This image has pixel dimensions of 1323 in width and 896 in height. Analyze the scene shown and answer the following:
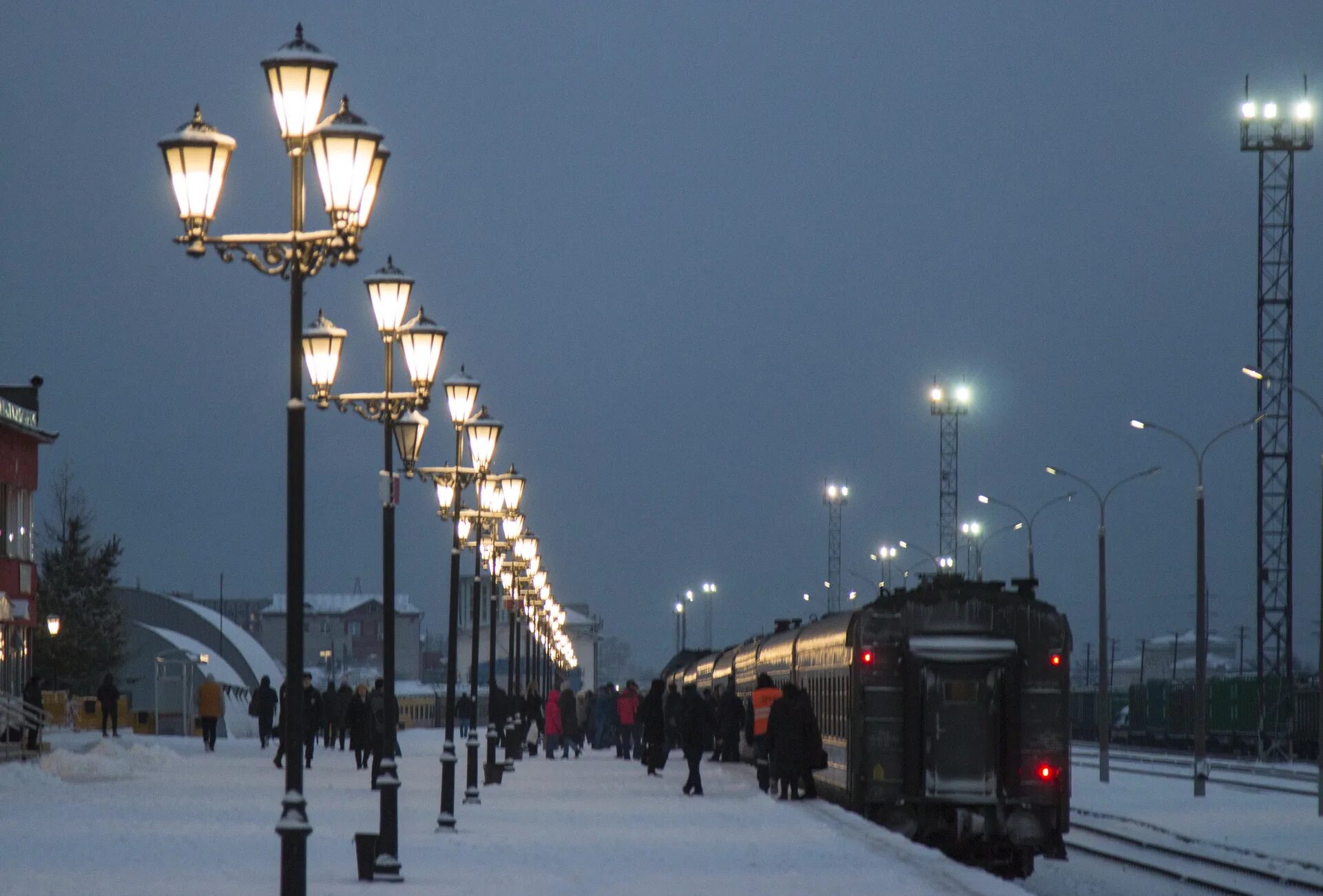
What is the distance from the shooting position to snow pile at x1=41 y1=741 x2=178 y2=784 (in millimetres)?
34625

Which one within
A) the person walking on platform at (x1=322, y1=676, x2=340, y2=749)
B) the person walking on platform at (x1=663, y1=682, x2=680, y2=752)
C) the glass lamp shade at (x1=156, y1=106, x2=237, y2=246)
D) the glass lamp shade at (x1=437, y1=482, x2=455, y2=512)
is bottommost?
the person walking on platform at (x1=322, y1=676, x2=340, y2=749)

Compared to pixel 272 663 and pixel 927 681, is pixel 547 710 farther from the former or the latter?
pixel 272 663

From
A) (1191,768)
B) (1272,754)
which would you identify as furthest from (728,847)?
(1272,754)

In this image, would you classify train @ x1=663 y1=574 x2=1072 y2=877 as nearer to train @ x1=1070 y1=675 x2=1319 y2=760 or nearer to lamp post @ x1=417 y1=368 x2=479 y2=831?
lamp post @ x1=417 y1=368 x2=479 y2=831

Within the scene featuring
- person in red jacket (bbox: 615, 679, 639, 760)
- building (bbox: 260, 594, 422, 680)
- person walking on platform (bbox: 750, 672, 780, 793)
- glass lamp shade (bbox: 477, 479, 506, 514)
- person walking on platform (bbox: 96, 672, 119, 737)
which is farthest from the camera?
building (bbox: 260, 594, 422, 680)

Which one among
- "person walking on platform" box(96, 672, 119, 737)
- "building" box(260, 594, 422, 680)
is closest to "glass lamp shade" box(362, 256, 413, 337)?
"person walking on platform" box(96, 672, 119, 737)

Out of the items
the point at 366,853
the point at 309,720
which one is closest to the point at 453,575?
the point at 366,853

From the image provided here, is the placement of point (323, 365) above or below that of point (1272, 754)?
above

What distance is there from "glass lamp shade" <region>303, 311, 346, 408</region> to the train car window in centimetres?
847

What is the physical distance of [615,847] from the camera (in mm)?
19844

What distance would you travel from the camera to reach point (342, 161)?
12781mm

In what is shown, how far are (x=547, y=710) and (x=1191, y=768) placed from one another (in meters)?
15.8

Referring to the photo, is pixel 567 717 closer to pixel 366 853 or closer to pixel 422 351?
pixel 422 351

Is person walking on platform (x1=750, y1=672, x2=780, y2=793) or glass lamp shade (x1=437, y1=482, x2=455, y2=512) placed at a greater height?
glass lamp shade (x1=437, y1=482, x2=455, y2=512)
